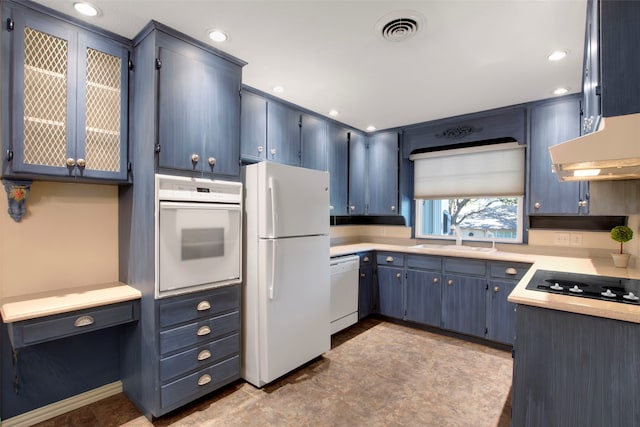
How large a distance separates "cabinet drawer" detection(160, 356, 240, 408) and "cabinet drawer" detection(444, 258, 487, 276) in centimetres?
228

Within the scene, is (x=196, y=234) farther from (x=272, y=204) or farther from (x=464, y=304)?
(x=464, y=304)

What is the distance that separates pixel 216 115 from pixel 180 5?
2.21 feet

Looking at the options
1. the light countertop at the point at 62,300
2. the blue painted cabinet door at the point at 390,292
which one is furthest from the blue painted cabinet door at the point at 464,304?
the light countertop at the point at 62,300

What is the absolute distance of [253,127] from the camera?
2.78m

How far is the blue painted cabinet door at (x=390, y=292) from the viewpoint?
365 cm

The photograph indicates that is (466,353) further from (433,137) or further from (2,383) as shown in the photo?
(2,383)

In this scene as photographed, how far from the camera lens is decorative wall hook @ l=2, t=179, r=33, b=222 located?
1.79 metres

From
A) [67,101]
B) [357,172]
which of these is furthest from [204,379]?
[357,172]

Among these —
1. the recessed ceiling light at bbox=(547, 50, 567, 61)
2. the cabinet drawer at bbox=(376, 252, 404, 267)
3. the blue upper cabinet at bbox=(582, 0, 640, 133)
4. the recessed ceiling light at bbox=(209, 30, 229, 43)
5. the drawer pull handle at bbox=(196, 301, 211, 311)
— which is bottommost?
the drawer pull handle at bbox=(196, 301, 211, 311)

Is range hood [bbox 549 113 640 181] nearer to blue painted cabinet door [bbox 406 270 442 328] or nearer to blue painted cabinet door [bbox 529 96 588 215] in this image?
blue painted cabinet door [bbox 529 96 588 215]

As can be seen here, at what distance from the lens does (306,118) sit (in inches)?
133

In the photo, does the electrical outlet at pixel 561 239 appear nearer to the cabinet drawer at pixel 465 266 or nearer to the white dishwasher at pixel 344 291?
the cabinet drawer at pixel 465 266

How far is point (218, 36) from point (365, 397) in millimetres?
2707

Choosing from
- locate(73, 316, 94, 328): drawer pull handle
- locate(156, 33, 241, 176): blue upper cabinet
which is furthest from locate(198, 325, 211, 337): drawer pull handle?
locate(156, 33, 241, 176): blue upper cabinet
